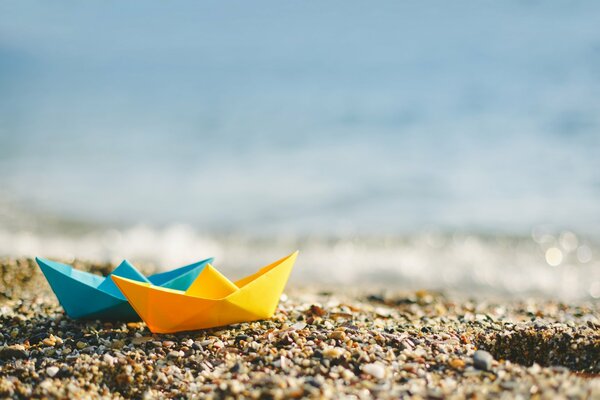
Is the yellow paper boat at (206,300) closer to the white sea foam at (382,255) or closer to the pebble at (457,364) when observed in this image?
the pebble at (457,364)

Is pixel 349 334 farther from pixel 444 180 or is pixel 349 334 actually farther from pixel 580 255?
pixel 444 180

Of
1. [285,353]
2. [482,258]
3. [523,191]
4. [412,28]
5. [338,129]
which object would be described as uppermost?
[412,28]

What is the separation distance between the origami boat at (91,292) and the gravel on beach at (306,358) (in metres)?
0.10

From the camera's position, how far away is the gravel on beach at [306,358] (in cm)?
287

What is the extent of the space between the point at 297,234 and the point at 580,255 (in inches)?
245

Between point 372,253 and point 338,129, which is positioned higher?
point 338,129

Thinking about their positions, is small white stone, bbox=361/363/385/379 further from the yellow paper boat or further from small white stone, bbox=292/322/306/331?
the yellow paper boat

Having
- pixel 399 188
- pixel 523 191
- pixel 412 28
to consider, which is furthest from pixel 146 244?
pixel 412 28

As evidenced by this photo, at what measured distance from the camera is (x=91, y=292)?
3975mm

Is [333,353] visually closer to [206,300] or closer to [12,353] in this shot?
[206,300]


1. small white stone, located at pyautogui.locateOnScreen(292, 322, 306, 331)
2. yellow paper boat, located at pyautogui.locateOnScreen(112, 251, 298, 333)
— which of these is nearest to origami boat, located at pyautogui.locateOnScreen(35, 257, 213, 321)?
yellow paper boat, located at pyautogui.locateOnScreen(112, 251, 298, 333)

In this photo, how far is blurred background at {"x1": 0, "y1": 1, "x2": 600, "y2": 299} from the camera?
1289 centimetres

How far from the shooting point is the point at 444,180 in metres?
16.5

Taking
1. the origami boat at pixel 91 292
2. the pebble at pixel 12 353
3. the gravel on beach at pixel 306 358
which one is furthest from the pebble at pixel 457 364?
the pebble at pixel 12 353
